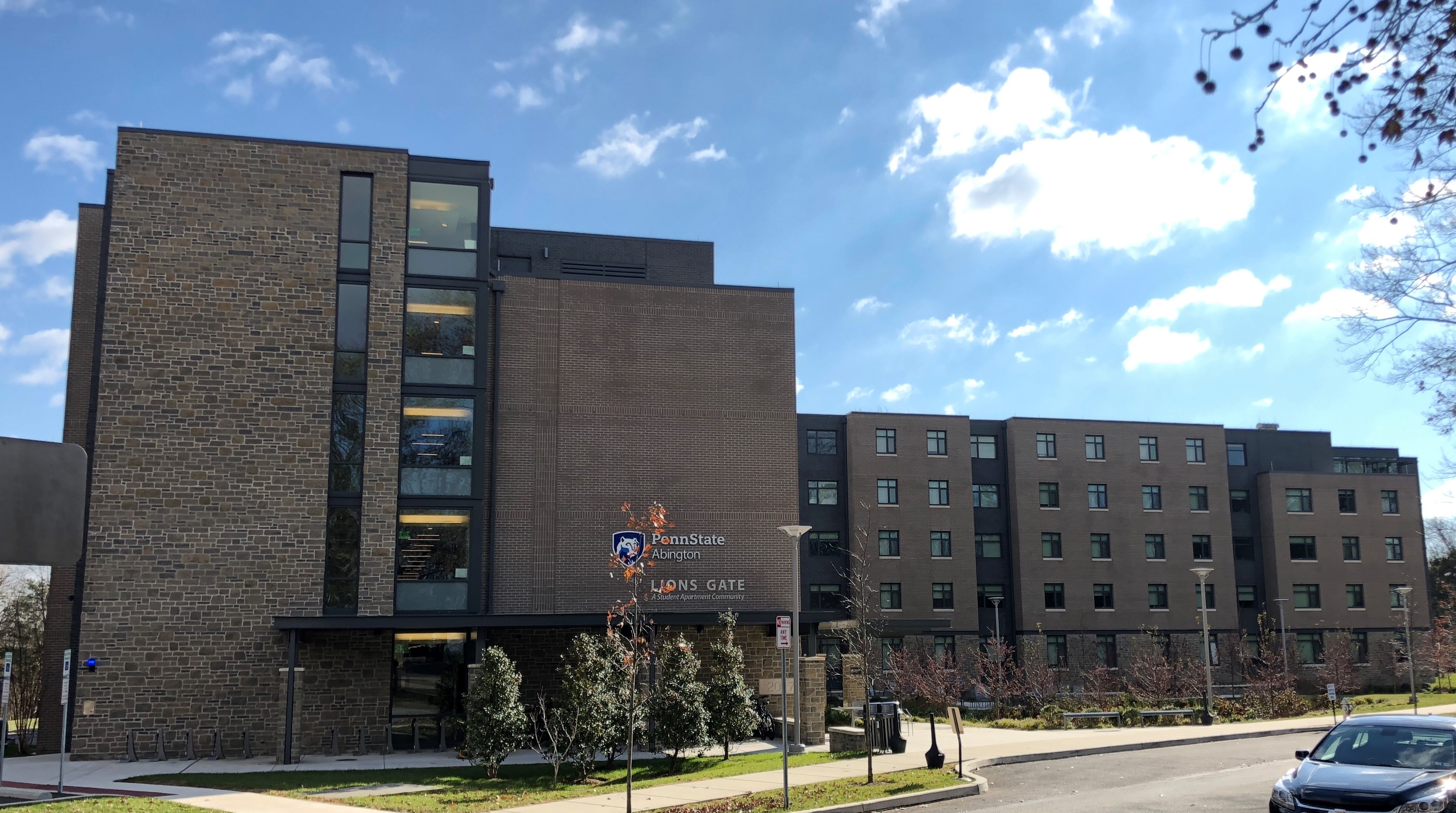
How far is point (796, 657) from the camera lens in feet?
86.2

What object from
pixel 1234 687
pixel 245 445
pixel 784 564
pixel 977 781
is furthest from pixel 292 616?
pixel 1234 687

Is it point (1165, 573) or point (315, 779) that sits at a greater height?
point (1165, 573)

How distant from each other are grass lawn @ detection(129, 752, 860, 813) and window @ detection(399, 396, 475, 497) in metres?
7.98

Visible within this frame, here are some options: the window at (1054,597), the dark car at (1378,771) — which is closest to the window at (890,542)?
the window at (1054,597)

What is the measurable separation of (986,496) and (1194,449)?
13.2 metres

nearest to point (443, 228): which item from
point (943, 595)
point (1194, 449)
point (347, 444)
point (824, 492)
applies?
point (347, 444)

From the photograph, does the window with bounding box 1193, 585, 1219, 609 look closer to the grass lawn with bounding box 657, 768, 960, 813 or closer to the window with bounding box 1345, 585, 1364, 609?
the window with bounding box 1345, 585, 1364, 609

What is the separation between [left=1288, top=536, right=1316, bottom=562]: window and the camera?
63.0m

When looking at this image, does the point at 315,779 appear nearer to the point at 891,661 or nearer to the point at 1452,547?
the point at 891,661

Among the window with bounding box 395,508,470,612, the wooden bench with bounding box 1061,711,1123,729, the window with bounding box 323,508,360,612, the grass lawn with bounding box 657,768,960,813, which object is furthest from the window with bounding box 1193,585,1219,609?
the window with bounding box 323,508,360,612

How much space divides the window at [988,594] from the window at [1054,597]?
7.39 feet

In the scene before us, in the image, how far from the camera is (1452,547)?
76.4m

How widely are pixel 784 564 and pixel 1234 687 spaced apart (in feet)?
106

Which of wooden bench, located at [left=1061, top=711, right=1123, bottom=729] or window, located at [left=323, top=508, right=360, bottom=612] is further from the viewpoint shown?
wooden bench, located at [left=1061, top=711, right=1123, bottom=729]
